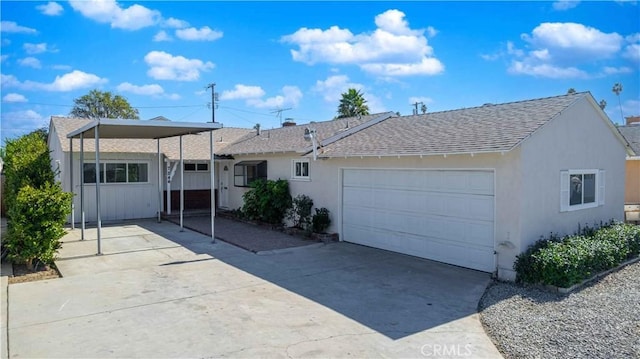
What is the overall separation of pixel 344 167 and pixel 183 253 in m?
5.06

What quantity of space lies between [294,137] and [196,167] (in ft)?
16.9

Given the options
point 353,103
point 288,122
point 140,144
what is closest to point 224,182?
point 140,144

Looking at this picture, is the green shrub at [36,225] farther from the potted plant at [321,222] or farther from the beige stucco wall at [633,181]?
the beige stucco wall at [633,181]

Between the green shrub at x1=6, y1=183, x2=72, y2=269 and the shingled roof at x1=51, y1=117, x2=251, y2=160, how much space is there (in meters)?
7.32

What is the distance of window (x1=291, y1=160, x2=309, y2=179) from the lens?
1405 cm

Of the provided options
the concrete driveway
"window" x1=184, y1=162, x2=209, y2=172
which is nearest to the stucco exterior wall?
the concrete driveway

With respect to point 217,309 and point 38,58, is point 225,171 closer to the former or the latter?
point 38,58

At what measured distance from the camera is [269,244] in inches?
466

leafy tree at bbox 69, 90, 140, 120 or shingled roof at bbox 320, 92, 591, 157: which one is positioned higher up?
leafy tree at bbox 69, 90, 140, 120

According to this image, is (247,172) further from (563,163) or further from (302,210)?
(563,163)

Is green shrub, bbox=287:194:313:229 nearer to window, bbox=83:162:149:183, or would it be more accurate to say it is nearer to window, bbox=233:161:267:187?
window, bbox=233:161:267:187

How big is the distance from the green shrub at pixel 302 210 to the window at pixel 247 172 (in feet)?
8.91

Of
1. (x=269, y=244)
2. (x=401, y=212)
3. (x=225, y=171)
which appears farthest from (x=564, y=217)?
(x=225, y=171)

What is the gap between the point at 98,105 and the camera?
45312 mm
